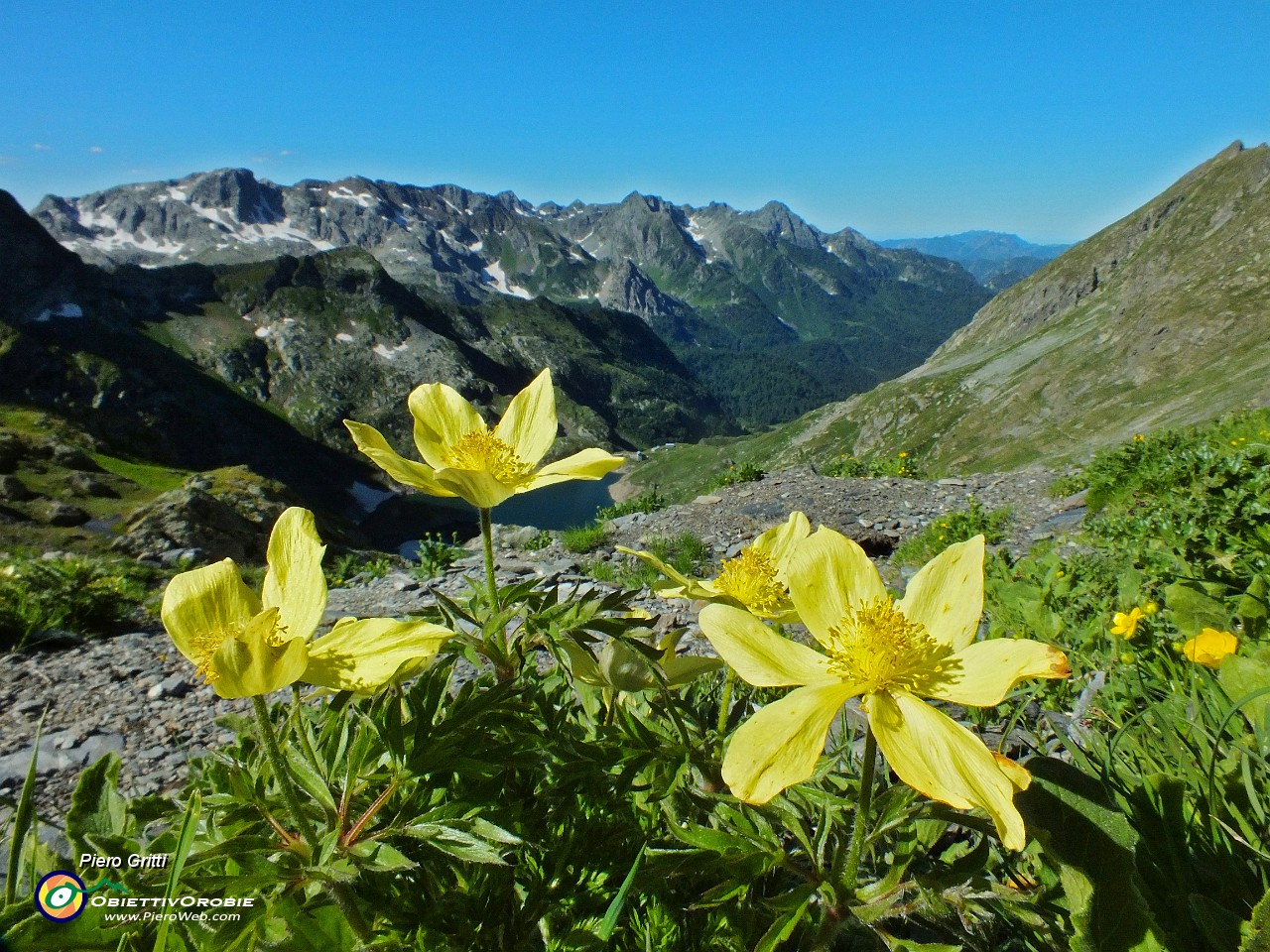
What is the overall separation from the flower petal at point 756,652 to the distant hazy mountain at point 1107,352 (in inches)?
1137

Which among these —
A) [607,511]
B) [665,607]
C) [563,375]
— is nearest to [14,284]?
[563,375]

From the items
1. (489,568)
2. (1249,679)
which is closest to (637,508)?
(1249,679)

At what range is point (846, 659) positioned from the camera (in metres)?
1.48

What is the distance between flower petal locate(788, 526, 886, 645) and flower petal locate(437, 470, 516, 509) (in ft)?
2.59

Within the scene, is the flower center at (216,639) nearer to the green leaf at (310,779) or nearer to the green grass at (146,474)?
the green leaf at (310,779)

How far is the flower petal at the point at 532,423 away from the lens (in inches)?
85.0

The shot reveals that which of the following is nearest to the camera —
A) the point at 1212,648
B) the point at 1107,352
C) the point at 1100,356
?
the point at 1212,648

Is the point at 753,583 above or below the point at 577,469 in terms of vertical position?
below

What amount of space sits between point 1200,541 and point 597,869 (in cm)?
457

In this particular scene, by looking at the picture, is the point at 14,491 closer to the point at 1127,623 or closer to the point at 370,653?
the point at 370,653

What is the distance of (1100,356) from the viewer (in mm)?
67500

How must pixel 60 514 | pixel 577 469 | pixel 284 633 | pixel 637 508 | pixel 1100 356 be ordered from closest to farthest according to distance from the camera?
pixel 284 633
pixel 577 469
pixel 637 508
pixel 60 514
pixel 1100 356

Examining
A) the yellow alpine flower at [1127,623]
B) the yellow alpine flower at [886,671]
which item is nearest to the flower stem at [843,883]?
the yellow alpine flower at [886,671]

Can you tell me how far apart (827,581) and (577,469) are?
0.73 metres
